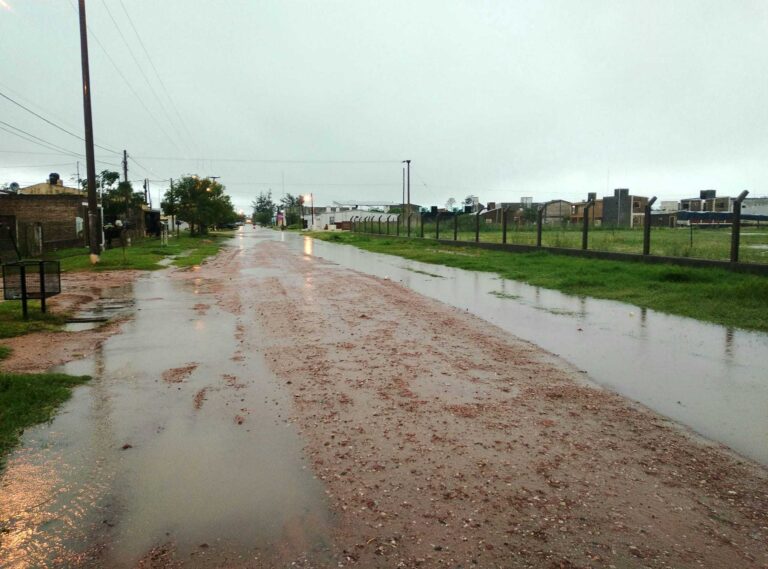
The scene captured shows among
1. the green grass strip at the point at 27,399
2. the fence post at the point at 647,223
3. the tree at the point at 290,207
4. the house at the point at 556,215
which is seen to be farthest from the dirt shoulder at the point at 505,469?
the tree at the point at 290,207

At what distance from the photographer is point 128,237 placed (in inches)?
1708

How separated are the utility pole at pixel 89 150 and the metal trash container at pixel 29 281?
442 inches

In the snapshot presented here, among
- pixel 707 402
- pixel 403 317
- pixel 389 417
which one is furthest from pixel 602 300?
pixel 389 417

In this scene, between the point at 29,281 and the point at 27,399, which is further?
the point at 29,281

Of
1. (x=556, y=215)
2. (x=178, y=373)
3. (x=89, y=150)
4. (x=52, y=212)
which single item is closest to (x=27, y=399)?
(x=178, y=373)

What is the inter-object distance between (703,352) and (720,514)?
441 cm

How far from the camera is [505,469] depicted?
3.90m

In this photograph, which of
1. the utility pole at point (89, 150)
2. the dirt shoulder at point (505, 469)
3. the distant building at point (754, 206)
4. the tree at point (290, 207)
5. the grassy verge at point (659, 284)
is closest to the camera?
the dirt shoulder at point (505, 469)

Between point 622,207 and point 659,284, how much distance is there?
263 ft

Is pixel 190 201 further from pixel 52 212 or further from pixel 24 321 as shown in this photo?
pixel 24 321

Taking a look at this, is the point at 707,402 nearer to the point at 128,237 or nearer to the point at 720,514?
the point at 720,514

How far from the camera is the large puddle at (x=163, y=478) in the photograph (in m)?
3.04

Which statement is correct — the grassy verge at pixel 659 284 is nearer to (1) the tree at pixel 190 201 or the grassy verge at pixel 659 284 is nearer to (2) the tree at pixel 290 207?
(1) the tree at pixel 190 201

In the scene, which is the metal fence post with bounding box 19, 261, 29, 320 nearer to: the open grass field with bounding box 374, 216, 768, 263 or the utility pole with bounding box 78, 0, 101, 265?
the utility pole with bounding box 78, 0, 101, 265
